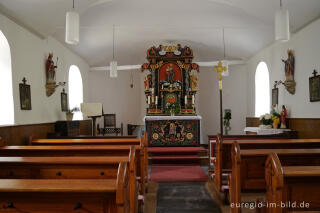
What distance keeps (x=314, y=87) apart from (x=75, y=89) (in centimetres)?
822

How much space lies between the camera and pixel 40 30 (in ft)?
25.1

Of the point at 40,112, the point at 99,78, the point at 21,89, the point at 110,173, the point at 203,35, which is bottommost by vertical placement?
the point at 110,173

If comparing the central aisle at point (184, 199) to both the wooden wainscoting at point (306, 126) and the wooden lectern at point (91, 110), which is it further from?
the wooden lectern at point (91, 110)

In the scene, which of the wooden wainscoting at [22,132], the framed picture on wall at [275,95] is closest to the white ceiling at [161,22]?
the framed picture on wall at [275,95]

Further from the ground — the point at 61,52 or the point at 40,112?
the point at 61,52

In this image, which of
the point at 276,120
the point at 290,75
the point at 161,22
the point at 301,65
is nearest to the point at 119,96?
the point at 161,22

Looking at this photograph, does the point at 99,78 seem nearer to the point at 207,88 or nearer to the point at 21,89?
the point at 207,88

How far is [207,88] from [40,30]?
26.0 ft

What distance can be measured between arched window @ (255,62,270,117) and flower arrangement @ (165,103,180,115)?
11.2 ft

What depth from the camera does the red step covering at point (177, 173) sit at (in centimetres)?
632

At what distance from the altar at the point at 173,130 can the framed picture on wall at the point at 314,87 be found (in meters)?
3.66

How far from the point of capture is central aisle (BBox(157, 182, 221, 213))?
431 cm

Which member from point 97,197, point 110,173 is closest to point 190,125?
point 110,173

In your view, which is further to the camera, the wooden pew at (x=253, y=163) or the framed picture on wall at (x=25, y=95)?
the framed picture on wall at (x=25, y=95)
